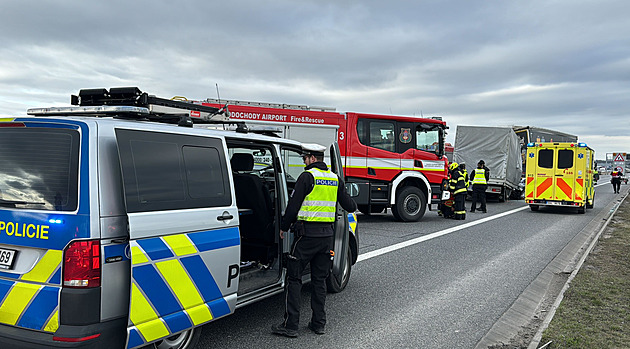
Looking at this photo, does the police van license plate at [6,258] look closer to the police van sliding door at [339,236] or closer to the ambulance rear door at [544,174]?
the police van sliding door at [339,236]

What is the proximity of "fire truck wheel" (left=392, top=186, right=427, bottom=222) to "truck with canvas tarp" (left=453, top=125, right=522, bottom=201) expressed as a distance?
8.15m

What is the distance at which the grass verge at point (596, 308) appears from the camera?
440 cm

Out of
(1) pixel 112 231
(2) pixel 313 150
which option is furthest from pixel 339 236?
(1) pixel 112 231

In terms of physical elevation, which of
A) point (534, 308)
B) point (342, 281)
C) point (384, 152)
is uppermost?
point (384, 152)

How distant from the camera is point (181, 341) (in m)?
3.70

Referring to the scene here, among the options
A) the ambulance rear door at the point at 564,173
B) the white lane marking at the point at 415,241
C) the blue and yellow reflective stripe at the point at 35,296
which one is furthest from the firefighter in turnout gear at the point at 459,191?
the blue and yellow reflective stripe at the point at 35,296

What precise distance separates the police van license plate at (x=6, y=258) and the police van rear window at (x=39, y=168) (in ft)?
0.93

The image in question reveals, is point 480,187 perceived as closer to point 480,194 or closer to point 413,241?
point 480,194

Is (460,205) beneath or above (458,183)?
beneath

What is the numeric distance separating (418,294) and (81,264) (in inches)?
167

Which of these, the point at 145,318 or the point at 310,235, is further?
the point at 310,235

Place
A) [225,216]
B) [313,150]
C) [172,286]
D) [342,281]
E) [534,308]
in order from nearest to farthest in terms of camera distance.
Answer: [172,286], [225,216], [313,150], [534,308], [342,281]

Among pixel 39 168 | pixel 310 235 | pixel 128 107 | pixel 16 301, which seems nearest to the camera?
pixel 16 301

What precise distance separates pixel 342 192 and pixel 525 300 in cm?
285
